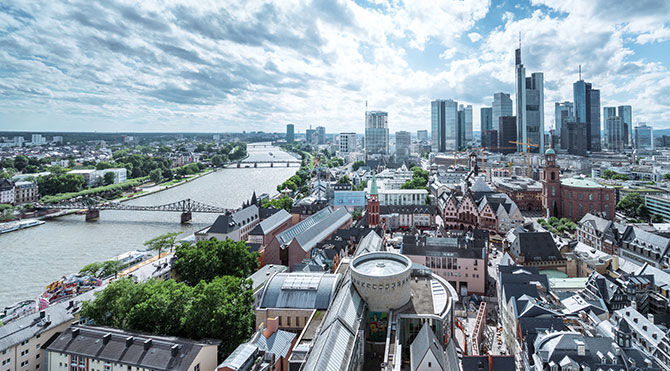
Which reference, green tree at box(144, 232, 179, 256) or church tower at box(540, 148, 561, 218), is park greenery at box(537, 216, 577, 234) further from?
green tree at box(144, 232, 179, 256)

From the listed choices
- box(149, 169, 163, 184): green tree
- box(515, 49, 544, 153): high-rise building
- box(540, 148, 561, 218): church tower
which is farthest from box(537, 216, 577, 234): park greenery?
box(515, 49, 544, 153): high-rise building

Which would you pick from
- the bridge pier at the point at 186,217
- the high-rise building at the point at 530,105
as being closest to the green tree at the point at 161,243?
the bridge pier at the point at 186,217

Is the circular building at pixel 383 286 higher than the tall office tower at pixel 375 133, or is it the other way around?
the tall office tower at pixel 375 133

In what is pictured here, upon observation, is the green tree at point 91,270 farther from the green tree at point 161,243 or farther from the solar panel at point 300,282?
the solar panel at point 300,282

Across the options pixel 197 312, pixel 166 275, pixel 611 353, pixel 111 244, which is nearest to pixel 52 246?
pixel 111 244

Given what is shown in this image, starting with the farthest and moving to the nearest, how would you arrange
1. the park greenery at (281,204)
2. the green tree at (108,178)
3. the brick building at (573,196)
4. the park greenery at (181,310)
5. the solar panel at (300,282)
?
the green tree at (108,178), the park greenery at (281,204), the brick building at (573,196), the solar panel at (300,282), the park greenery at (181,310)

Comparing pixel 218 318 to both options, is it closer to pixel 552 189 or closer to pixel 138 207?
pixel 138 207
